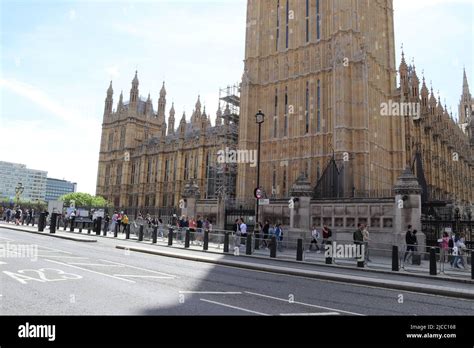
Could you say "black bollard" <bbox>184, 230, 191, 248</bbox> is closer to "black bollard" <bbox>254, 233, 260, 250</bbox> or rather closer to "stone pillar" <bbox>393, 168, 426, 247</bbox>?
"black bollard" <bbox>254, 233, 260, 250</bbox>

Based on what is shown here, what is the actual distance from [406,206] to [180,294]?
1302 centimetres

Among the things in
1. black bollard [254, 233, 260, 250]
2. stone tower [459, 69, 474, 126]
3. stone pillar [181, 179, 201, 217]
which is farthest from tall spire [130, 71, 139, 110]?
stone tower [459, 69, 474, 126]

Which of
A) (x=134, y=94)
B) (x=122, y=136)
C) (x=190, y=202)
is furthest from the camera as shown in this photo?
(x=122, y=136)

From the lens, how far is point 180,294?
679cm

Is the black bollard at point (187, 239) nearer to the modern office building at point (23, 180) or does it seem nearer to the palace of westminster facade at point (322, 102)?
the palace of westminster facade at point (322, 102)

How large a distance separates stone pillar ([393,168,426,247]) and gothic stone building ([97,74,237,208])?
29.5 m

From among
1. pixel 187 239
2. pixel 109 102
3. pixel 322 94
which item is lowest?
pixel 187 239

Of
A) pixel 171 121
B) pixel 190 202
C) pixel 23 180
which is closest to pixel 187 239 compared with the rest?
pixel 190 202

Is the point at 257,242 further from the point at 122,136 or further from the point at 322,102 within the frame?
the point at 122,136

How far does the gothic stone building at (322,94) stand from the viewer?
2884 cm

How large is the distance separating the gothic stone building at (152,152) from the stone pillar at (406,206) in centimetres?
2946

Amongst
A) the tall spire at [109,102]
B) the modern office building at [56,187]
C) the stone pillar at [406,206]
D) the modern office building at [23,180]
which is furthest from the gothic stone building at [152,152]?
the modern office building at [56,187]

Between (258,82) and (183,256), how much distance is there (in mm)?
25363
